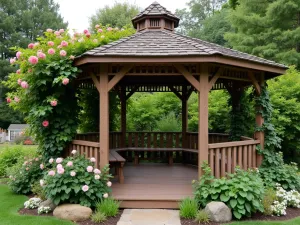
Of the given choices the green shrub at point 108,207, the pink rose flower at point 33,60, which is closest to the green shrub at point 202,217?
the green shrub at point 108,207

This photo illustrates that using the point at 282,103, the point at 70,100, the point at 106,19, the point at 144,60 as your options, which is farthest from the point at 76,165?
the point at 106,19

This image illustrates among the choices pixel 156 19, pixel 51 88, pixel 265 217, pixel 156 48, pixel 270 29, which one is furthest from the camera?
pixel 270 29

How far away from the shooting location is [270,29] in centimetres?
1567

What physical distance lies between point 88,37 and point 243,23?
1283 cm

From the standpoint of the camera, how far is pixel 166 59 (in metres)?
5.22

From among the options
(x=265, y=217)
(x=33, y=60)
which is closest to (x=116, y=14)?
(x=33, y=60)

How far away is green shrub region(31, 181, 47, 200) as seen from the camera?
18.2ft

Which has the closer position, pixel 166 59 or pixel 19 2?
pixel 166 59

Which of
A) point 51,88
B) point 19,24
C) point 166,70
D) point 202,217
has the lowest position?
point 202,217

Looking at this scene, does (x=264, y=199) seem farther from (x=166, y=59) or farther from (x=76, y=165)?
(x=76, y=165)

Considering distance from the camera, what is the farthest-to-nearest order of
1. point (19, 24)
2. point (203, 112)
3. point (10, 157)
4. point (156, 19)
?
point (19, 24) → point (10, 157) → point (156, 19) → point (203, 112)

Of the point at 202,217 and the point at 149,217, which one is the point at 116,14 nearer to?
the point at 149,217

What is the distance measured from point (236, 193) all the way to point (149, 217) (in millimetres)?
1467

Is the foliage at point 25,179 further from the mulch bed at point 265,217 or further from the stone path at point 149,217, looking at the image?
the mulch bed at point 265,217
